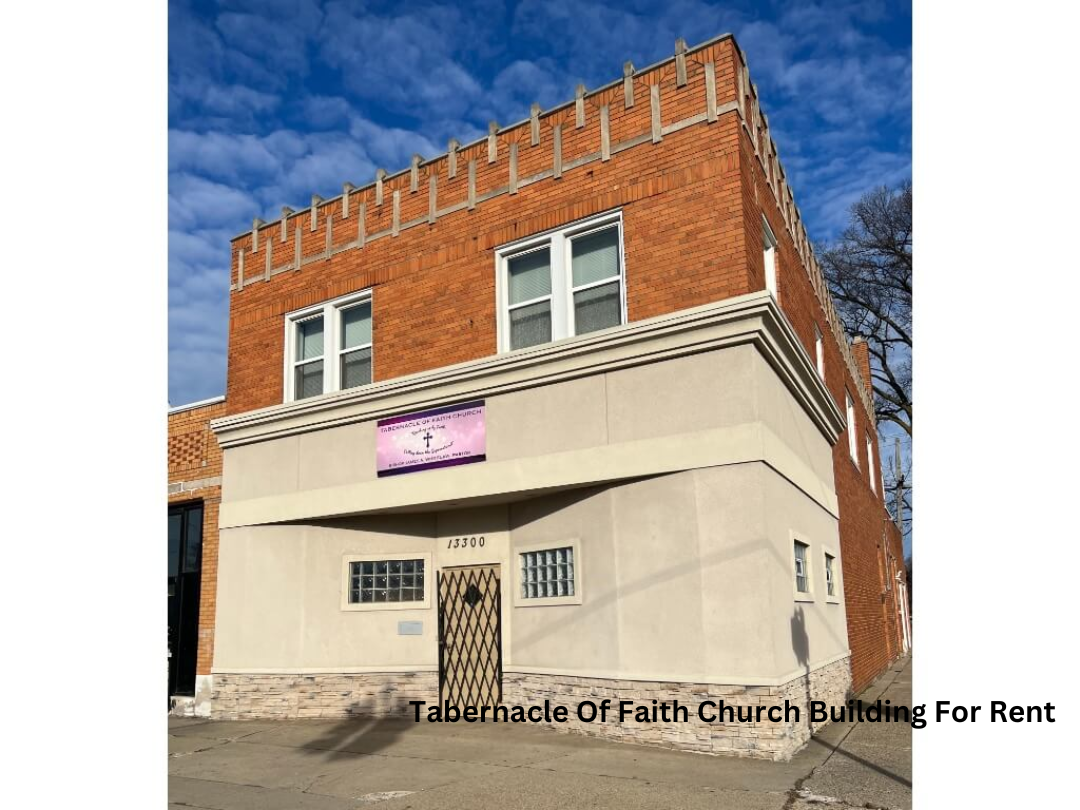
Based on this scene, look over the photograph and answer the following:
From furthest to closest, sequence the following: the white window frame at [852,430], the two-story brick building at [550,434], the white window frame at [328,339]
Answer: the white window frame at [852,430]
the white window frame at [328,339]
the two-story brick building at [550,434]

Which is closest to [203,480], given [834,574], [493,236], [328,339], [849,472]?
[328,339]

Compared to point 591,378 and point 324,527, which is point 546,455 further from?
point 324,527

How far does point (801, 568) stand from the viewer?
40.6 ft

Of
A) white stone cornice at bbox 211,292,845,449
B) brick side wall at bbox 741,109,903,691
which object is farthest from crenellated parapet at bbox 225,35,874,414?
white stone cornice at bbox 211,292,845,449

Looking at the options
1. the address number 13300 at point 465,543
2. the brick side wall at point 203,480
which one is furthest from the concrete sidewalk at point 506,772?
the brick side wall at point 203,480

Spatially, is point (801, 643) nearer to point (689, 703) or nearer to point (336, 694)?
point (689, 703)

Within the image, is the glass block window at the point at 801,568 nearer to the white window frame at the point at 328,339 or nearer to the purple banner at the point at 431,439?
the purple banner at the point at 431,439

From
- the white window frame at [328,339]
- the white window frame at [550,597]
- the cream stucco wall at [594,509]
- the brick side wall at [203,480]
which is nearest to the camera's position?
the cream stucco wall at [594,509]

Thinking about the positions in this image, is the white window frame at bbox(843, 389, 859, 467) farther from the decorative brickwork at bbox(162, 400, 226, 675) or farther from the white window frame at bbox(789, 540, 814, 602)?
the decorative brickwork at bbox(162, 400, 226, 675)

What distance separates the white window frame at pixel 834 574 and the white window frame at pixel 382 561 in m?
6.16

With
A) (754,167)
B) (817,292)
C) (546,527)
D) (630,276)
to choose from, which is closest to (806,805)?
(546,527)

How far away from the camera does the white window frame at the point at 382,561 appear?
1378cm

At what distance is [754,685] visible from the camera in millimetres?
Result: 9766

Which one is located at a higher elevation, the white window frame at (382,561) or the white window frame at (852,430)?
the white window frame at (852,430)
